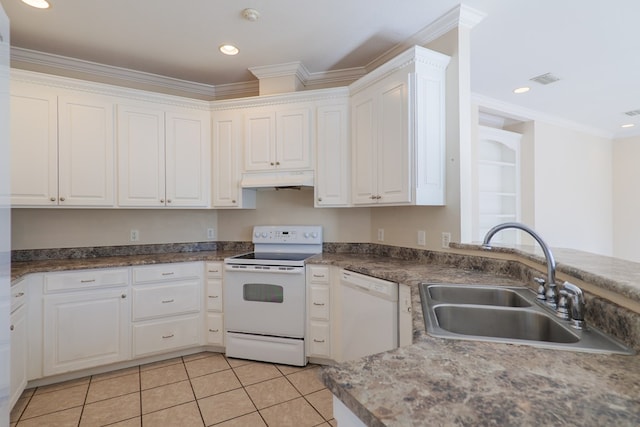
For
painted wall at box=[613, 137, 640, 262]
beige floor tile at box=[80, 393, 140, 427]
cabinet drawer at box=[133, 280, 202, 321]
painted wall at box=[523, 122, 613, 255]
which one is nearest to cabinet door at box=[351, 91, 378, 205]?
cabinet drawer at box=[133, 280, 202, 321]

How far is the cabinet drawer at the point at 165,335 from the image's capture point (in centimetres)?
255

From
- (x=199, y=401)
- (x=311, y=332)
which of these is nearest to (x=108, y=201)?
(x=199, y=401)

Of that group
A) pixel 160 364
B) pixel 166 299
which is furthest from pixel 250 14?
pixel 160 364

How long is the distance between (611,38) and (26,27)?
4.64 metres

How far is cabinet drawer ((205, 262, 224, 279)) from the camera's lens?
280 cm

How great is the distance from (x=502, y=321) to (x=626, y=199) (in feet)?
19.3

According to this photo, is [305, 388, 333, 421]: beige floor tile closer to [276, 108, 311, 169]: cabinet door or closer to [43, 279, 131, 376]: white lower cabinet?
[43, 279, 131, 376]: white lower cabinet

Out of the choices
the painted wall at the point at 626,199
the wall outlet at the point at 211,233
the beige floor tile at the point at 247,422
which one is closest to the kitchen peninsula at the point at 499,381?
the beige floor tile at the point at 247,422

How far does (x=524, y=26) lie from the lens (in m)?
2.35

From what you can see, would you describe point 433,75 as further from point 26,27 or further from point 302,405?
point 26,27

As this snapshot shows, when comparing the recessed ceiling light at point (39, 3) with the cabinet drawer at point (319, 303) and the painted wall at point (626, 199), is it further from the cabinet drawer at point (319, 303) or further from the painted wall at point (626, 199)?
the painted wall at point (626, 199)

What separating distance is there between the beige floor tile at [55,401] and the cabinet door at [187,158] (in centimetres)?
159

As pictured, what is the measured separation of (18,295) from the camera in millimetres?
2041

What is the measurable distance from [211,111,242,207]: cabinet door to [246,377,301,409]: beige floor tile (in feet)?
5.33
